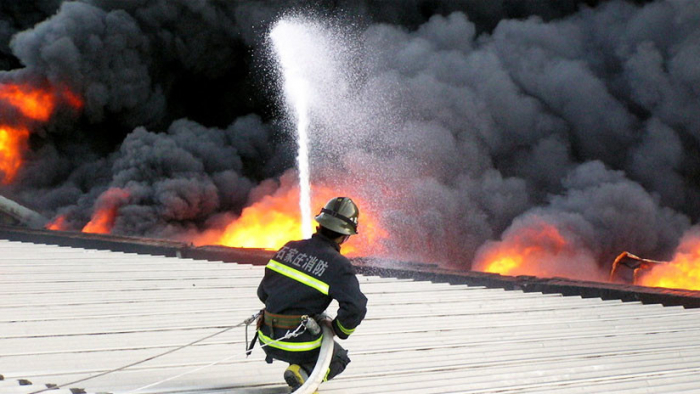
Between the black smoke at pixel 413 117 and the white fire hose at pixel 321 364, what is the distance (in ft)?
50.2

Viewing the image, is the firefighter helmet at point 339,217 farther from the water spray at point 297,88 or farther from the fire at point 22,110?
the fire at point 22,110

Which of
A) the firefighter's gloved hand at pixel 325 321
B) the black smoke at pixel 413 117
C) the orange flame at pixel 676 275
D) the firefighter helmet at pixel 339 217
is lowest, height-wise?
the firefighter's gloved hand at pixel 325 321

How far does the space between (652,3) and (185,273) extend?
1701 centimetres

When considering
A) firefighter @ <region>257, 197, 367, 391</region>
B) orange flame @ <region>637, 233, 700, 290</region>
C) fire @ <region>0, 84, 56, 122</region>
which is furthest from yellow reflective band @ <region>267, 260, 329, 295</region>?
fire @ <region>0, 84, 56, 122</region>

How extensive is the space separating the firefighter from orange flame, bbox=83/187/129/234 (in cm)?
1939

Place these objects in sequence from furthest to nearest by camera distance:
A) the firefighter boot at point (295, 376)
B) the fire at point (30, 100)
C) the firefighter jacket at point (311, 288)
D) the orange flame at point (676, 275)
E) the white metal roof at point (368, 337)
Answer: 1. the fire at point (30, 100)
2. the orange flame at point (676, 275)
3. the white metal roof at point (368, 337)
4. the firefighter boot at point (295, 376)
5. the firefighter jacket at point (311, 288)

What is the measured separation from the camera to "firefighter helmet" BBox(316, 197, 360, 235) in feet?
10.2

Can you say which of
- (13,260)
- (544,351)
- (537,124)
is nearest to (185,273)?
(13,260)

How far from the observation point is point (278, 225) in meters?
20.6

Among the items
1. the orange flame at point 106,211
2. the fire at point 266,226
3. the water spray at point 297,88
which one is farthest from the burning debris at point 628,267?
the orange flame at point 106,211

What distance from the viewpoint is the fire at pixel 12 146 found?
77.7 feet

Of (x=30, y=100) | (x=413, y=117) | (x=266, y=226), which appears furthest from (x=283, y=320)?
(x=30, y=100)

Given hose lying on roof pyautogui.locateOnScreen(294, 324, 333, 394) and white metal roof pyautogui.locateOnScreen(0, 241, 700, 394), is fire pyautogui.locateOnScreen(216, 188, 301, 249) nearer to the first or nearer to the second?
white metal roof pyautogui.locateOnScreen(0, 241, 700, 394)

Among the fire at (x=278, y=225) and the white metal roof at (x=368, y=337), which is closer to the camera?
the white metal roof at (x=368, y=337)
